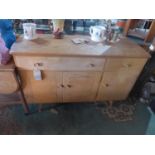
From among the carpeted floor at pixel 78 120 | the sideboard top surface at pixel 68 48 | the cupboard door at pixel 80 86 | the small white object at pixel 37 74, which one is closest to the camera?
the sideboard top surface at pixel 68 48

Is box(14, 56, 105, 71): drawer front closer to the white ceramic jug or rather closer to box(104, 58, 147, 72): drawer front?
box(104, 58, 147, 72): drawer front

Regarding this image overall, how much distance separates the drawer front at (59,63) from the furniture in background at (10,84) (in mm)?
81

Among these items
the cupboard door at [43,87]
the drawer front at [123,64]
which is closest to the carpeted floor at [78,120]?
the cupboard door at [43,87]

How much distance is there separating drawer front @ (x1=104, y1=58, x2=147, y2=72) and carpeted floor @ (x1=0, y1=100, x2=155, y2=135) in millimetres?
639

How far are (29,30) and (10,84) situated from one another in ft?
1.78

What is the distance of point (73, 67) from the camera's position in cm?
118

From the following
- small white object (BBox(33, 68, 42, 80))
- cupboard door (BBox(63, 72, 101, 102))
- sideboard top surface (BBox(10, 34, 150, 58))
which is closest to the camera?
sideboard top surface (BBox(10, 34, 150, 58))

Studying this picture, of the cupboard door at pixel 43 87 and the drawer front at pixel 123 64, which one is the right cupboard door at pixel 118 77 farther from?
the cupboard door at pixel 43 87

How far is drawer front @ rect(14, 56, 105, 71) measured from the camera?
1.08m

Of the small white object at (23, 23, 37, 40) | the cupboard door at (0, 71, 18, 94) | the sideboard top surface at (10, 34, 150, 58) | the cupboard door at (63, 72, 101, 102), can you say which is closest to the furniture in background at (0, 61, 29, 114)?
the cupboard door at (0, 71, 18, 94)

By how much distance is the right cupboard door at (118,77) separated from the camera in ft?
3.92

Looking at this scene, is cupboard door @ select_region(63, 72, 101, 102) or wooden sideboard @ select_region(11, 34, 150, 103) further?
cupboard door @ select_region(63, 72, 101, 102)

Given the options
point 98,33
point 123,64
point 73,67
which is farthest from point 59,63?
point 123,64

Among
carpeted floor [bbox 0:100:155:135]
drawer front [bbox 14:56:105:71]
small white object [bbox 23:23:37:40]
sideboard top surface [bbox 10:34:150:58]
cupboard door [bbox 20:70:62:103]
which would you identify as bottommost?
carpeted floor [bbox 0:100:155:135]
